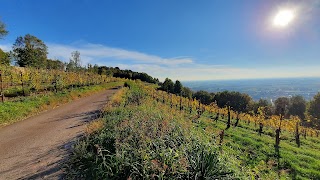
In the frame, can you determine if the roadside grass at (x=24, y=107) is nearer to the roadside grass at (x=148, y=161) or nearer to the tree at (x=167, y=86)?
the roadside grass at (x=148, y=161)

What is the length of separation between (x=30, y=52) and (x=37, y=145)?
171ft

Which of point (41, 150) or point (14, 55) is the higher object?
point (14, 55)

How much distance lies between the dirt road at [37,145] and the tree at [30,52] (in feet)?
134

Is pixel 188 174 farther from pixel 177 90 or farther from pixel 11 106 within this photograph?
pixel 177 90

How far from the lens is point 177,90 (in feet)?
273

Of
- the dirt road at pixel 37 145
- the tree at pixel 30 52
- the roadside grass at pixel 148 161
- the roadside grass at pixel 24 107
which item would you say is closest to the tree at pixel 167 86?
the tree at pixel 30 52

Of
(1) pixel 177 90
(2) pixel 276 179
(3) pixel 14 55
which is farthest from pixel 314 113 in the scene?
(3) pixel 14 55

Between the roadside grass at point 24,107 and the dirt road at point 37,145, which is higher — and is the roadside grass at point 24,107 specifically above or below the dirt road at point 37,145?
above

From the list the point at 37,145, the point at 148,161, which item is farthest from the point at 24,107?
the point at 148,161

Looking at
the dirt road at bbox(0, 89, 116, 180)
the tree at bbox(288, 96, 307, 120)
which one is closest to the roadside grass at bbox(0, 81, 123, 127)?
the dirt road at bbox(0, 89, 116, 180)

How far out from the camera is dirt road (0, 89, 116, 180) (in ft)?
21.6

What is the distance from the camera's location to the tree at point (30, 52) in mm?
50656

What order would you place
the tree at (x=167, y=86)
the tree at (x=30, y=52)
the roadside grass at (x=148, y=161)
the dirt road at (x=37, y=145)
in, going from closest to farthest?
the roadside grass at (x=148, y=161) < the dirt road at (x=37, y=145) < the tree at (x=30, y=52) < the tree at (x=167, y=86)

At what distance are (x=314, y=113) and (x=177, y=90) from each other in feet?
143
